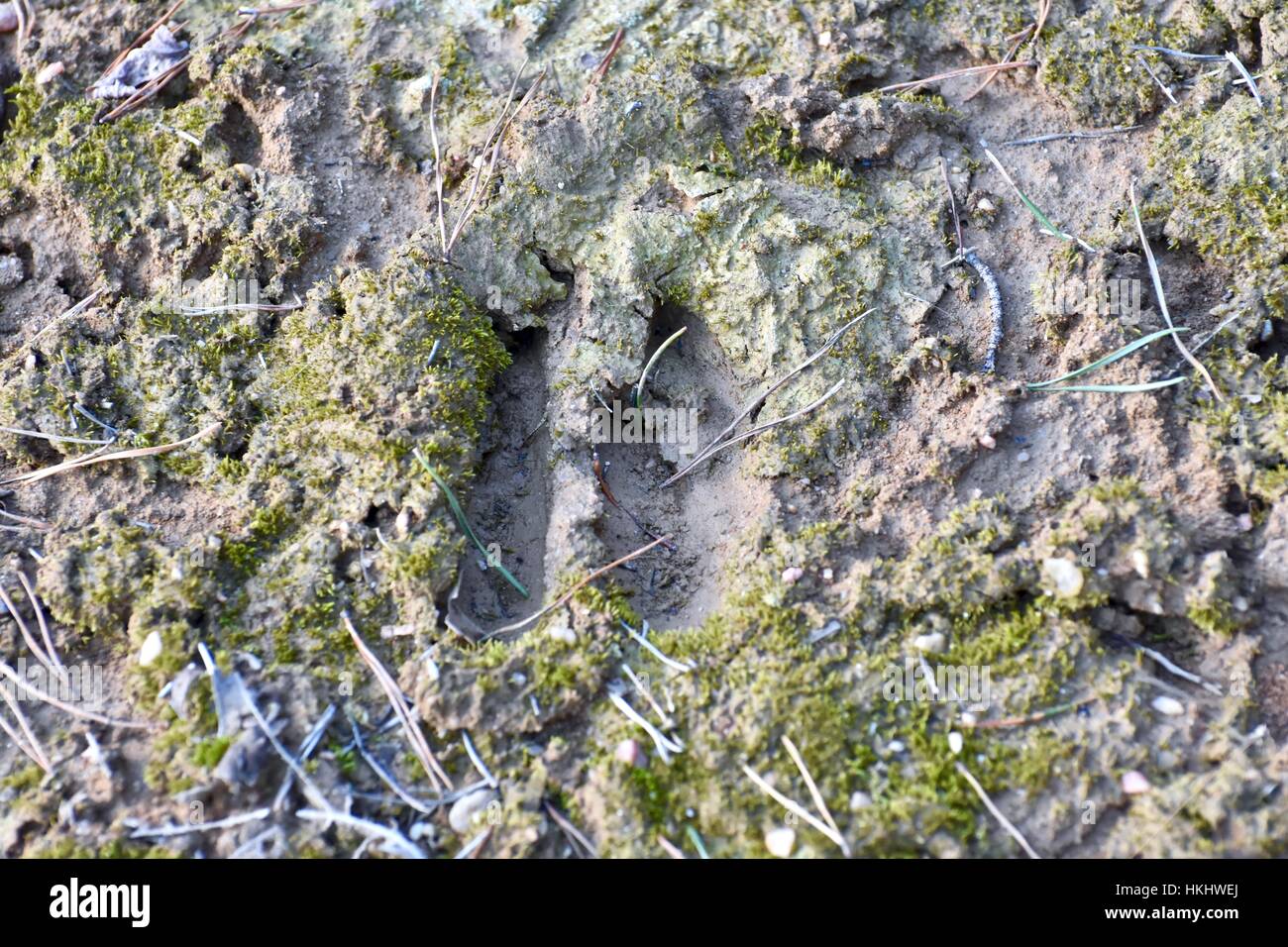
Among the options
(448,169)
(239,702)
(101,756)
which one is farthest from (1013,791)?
(448,169)

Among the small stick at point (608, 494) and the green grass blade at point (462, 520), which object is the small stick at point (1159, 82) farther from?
the green grass blade at point (462, 520)

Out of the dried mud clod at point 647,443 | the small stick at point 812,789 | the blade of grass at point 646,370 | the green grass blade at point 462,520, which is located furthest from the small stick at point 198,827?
the blade of grass at point 646,370

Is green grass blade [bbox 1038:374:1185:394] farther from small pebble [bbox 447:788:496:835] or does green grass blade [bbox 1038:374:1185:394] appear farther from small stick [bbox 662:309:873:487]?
small pebble [bbox 447:788:496:835]

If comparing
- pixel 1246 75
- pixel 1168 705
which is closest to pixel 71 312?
pixel 1168 705

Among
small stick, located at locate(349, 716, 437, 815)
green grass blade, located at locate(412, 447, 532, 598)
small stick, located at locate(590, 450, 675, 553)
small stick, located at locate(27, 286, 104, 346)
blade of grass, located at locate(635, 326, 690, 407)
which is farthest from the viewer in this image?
small stick, located at locate(27, 286, 104, 346)

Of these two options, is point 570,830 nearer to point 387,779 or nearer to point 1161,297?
point 387,779

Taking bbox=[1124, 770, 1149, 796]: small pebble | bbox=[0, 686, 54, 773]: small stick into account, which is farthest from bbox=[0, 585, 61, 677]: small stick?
bbox=[1124, 770, 1149, 796]: small pebble
